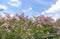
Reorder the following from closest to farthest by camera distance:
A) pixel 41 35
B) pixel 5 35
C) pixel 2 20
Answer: pixel 5 35, pixel 41 35, pixel 2 20

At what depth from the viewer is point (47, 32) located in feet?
18.2

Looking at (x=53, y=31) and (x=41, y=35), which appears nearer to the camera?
(x=41, y=35)

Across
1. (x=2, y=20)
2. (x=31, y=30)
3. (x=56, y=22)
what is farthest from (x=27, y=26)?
(x=56, y=22)

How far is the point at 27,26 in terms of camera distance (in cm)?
561

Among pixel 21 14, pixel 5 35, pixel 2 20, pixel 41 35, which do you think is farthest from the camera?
pixel 21 14

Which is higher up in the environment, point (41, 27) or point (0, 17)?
point (0, 17)

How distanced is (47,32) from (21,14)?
42.1 inches

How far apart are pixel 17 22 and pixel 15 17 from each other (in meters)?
0.24

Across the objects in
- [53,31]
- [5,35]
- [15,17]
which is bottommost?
[5,35]

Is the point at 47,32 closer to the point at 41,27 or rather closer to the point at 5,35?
the point at 41,27

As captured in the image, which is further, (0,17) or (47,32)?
(0,17)

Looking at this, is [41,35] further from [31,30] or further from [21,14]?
[21,14]

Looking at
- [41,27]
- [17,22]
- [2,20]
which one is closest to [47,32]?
[41,27]

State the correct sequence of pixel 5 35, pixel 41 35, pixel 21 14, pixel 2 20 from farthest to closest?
pixel 21 14 → pixel 2 20 → pixel 41 35 → pixel 5 35
